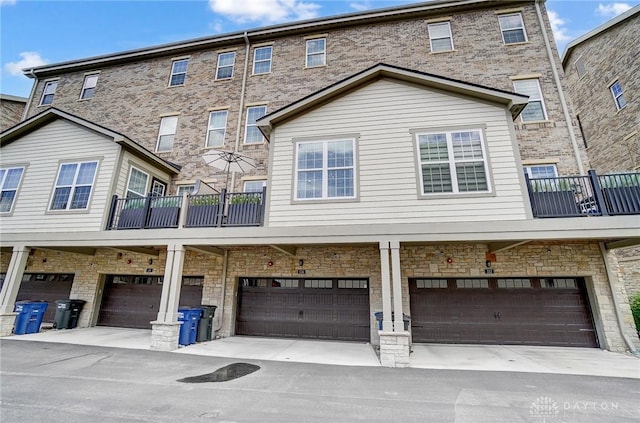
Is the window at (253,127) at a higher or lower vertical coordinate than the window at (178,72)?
lower

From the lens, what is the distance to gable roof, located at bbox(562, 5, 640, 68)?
12.1 meters

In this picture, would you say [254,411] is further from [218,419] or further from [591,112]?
[591,112]

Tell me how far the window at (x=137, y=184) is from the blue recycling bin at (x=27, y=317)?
15.8ft

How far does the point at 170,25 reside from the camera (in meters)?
15.1

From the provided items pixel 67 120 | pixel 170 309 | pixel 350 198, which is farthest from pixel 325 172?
pixel 67 120

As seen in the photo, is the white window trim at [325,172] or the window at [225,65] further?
the window at [225,65]

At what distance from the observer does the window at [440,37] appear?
38.4 feet

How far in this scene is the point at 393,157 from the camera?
793 cm

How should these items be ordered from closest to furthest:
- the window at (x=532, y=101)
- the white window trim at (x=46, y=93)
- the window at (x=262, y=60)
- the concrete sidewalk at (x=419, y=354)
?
1. the concrete sidewalk at (x=419, y=354)
2. the window at (x=532, y=101)
3. the window at (x=262, y=60)
4. the white window trim at (x=46, y=93)

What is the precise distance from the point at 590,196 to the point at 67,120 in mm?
16784

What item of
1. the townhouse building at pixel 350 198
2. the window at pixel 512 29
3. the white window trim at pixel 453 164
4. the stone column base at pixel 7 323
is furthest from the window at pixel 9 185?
the window at pixel 512 29

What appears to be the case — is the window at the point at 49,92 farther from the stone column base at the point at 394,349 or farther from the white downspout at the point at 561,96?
the white downspout at the point at 561,96

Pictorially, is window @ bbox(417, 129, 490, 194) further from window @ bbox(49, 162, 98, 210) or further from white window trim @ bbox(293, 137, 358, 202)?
window @ bbox(49, 162, 98, 210)

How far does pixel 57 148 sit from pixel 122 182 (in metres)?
3.13
